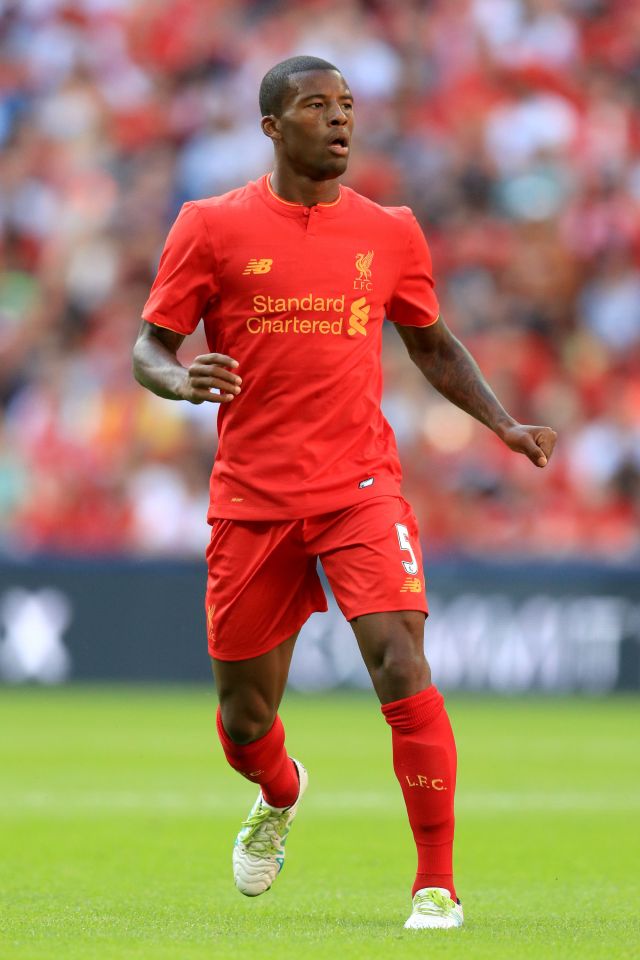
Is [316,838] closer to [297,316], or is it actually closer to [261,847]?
[261,847]

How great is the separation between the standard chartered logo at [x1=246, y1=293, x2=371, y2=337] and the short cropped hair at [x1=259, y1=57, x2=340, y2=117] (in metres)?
0.59

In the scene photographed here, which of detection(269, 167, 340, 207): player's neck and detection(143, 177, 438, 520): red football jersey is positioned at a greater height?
detection(269, 167, 340, 207): player's neck

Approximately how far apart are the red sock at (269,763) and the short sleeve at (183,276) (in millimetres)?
1329

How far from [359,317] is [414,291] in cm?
32

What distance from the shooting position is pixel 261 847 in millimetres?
6031

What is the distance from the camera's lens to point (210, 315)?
5.72 metres

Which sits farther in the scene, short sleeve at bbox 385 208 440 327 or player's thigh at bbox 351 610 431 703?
short sleeve at bbox 385 208 440 327

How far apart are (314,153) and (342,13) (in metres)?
12.8

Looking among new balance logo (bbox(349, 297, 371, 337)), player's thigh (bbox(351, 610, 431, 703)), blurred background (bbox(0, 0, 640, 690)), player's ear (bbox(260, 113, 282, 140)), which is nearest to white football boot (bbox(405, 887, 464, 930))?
player's thigh (bbox(351, 610, 431, 703))

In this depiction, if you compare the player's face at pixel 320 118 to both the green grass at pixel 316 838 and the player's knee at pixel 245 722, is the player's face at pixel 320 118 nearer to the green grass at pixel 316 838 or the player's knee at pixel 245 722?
the player's knee at pixel 245 722

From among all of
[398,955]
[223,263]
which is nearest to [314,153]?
[223,263]

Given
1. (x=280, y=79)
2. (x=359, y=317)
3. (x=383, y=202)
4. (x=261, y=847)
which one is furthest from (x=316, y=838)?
(x=383, y=202)

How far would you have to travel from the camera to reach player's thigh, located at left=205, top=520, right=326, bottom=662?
5645mm

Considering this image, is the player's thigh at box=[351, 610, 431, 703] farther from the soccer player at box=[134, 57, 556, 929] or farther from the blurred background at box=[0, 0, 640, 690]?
the blurred background at box=[0, 0, 640, 690]
